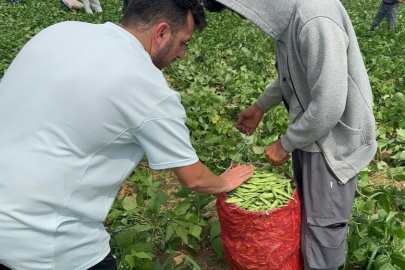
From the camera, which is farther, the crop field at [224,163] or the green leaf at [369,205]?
the green leaf at [369,205]

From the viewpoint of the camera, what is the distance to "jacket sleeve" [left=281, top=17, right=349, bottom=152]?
1.65 m

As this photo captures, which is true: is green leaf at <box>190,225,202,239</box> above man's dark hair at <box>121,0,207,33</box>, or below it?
below

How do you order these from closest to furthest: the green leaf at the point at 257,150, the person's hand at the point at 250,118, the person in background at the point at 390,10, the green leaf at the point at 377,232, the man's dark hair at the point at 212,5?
1. the man's dark hair at the point at 212,5
2. the green leaf at the point at 377,232
3. the person's hand at the point at 250,118
4. the green leaf at the point at 257,150
5. the person in background at the point at 390,10

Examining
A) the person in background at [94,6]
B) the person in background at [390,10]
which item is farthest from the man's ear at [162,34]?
the person in background at [94,6]

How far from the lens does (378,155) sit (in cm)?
384

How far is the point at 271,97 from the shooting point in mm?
2479

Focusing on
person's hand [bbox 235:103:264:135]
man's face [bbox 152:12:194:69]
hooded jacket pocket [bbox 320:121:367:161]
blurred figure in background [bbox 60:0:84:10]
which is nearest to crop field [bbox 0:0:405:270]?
person's hand [bbox 235:103:264:135]

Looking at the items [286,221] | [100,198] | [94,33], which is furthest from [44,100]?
[286,221]

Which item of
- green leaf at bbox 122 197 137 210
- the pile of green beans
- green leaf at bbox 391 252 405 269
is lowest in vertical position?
green leaf at bbox 122 197 137 210

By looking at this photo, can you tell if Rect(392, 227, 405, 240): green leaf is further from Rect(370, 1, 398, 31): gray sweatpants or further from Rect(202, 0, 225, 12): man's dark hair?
Rect(370, 1, 398, 31): gray sweatpants

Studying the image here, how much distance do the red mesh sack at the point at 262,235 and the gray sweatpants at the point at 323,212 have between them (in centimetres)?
7

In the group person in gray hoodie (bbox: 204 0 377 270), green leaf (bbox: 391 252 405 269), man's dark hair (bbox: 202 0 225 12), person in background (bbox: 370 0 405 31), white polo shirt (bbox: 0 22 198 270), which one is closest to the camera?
white polo shirt (bbox: 0 22 198 270)

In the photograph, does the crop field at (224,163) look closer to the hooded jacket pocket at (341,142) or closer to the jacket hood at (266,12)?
the hooded jacket pocket at (341,142)

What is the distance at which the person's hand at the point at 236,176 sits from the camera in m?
2.07
